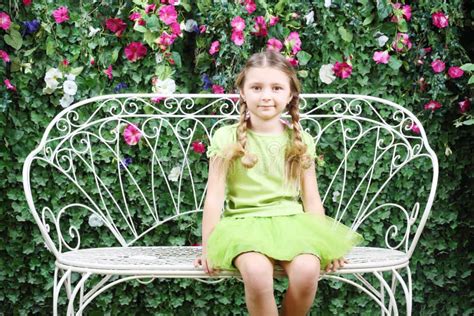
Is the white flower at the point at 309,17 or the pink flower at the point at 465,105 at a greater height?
the white flower at the point at 309,17

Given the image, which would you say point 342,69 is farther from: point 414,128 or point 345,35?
point 414,128

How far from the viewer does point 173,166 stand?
334cm

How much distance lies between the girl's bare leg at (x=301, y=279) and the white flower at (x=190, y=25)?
4.02 feet

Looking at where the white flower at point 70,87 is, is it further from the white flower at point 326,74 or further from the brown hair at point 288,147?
the white flower at point 326,74

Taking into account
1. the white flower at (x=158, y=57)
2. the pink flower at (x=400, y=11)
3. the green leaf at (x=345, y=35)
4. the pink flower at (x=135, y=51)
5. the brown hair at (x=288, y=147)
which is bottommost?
the brown hair at (x=288, y=147)

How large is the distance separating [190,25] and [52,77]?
0.59 metres

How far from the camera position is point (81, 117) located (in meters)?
3.30

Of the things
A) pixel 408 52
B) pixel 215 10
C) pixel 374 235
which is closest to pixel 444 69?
pixel 408 52

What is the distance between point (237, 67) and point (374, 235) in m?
0.91

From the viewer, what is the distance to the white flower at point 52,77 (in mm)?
3254

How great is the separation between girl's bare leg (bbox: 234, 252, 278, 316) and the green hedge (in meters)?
0.97

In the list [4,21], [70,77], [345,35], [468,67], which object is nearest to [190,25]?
[70,77]

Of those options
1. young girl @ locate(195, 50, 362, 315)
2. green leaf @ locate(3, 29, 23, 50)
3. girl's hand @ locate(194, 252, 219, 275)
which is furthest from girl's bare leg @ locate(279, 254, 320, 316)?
green leaf @ locate(3, 29, 23, 50)

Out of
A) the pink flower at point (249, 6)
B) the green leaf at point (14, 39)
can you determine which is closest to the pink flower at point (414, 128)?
the pink flower at point (249, 6)
